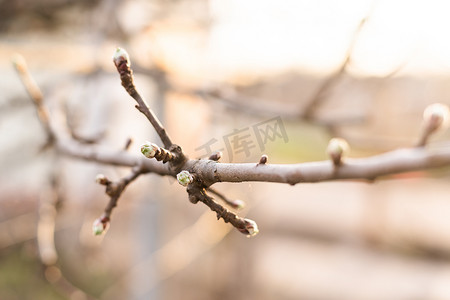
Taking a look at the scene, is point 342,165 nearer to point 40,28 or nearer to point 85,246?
point 85,246

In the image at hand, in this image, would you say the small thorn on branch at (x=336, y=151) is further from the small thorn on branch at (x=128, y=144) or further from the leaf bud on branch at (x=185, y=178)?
the small thorn on branch at (x=128, y=144)

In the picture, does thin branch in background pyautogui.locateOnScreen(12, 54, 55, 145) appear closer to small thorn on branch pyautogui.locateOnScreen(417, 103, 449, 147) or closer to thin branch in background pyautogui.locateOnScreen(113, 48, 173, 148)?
thin branch in background pyautogui.locateOnScreen(113, 48, 173, 148)

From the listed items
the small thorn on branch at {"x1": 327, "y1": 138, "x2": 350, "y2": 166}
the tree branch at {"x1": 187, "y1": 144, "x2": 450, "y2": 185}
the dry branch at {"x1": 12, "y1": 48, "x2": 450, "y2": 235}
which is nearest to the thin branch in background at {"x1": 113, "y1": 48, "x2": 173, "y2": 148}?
the dry branch at {"x1": 12, "y1": 48, "x2": 450, "y2": 235}

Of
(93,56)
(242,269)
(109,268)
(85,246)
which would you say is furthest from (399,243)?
(93,56)

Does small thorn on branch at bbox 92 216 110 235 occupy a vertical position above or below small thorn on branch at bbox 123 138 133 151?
below

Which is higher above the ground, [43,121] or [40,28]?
[40,28]

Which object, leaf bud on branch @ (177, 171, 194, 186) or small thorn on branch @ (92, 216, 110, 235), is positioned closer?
leaf bud on branch @ (177, 171, 194, 186)

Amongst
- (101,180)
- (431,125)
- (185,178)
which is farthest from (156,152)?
(431,125)
